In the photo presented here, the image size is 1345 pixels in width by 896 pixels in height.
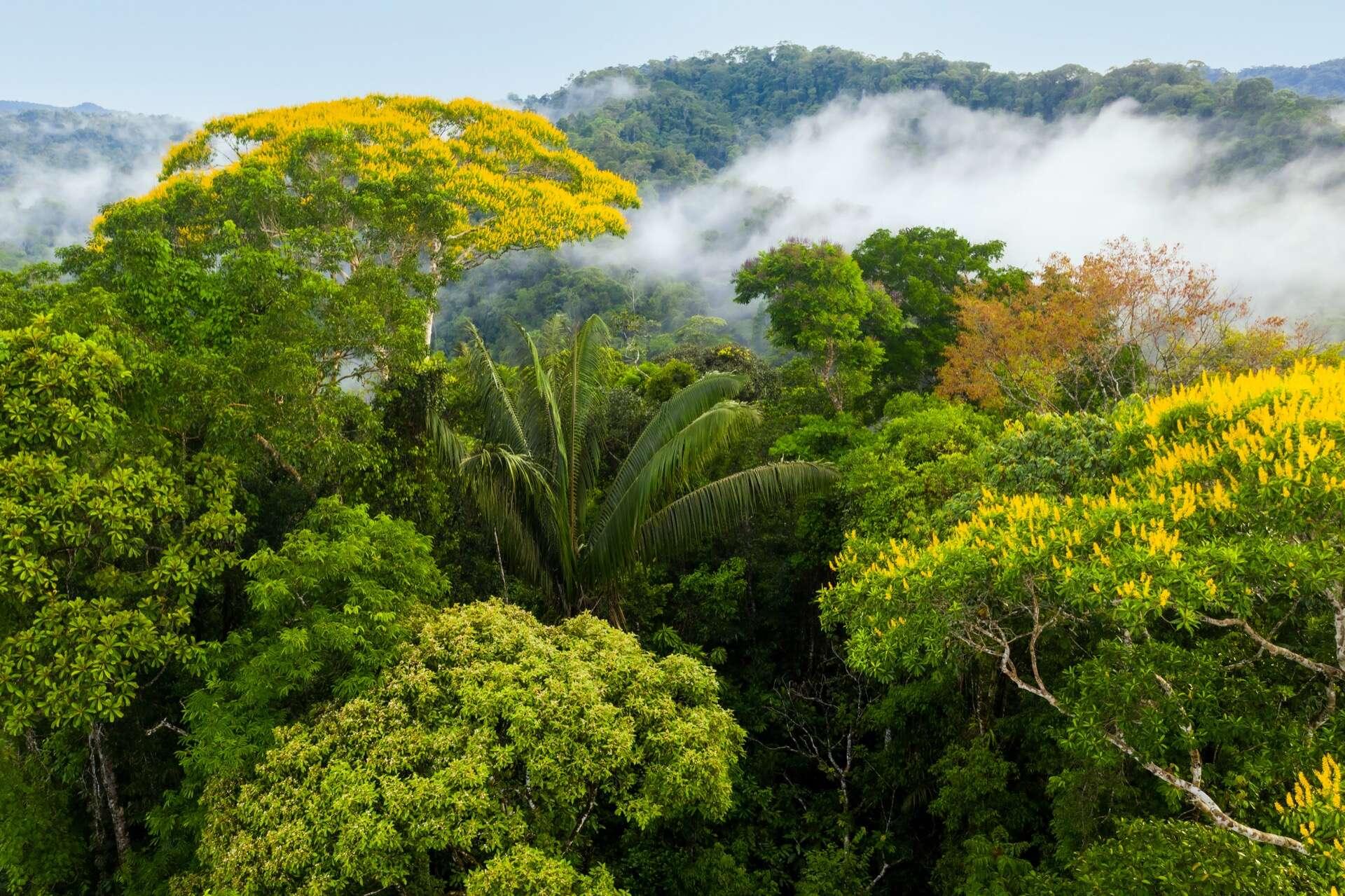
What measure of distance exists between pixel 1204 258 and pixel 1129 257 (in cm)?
7034

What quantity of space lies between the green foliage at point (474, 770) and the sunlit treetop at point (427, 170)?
27.3ft

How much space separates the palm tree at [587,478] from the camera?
30.9ft

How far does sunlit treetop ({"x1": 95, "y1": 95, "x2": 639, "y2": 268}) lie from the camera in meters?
12.7

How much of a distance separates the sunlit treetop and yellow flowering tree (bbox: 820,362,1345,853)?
10.4 m

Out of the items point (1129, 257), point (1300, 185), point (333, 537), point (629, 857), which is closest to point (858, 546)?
point (629, 857)

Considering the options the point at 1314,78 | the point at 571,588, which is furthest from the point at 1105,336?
the point at 1314,78

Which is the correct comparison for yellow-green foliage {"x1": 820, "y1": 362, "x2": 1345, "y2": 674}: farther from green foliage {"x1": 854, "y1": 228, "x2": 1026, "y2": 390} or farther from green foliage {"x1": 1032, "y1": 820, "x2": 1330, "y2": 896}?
green foliage {"x1": 854, "y1": 228, "x2": 1026, "y2": 390}

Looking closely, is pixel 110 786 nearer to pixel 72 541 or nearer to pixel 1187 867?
pixel 72 541

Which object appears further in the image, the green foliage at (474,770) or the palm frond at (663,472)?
the palm frond at (663,472)

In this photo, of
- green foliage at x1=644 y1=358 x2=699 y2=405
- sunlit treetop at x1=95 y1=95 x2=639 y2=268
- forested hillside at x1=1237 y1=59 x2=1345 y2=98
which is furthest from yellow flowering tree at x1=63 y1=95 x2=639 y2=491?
forested hillside at x1=1237 y1=59 x2=1345 y2=98

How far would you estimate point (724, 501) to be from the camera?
31.8 ft

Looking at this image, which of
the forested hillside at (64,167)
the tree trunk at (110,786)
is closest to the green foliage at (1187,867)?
the tree trunk at (110,786)

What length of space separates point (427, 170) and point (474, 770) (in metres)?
11.5

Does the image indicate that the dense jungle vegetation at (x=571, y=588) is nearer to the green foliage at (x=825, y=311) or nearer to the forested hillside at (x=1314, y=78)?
the green foliage at (x=825, y=311)
